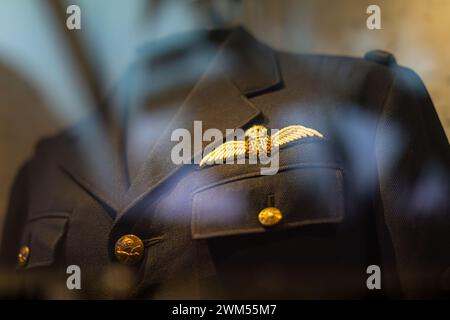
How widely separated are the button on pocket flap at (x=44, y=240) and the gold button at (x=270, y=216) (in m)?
0.34

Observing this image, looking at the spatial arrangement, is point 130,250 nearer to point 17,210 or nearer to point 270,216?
point 270,216

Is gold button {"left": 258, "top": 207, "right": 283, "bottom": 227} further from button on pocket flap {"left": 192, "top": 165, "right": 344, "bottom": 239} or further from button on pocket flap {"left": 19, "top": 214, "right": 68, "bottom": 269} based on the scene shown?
button on pocket flap {"left": 19, "top": 214, "right": 68, "bottom": 269}

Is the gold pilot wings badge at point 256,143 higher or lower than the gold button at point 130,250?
higher

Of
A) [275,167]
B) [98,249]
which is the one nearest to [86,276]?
[98,249]

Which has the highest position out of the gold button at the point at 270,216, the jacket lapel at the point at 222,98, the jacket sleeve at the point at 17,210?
the jacket lapel at the point at 222,98

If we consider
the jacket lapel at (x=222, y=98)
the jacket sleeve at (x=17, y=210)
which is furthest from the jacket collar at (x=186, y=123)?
the jacket sleeve at (x=17, y=210)

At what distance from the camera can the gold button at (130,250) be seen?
81cm

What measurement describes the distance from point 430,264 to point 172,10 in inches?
24.8

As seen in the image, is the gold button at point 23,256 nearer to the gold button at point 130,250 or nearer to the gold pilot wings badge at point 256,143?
the gold button at point 130,250

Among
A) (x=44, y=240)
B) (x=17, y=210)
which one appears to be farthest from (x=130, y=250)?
(x=17, y=210)

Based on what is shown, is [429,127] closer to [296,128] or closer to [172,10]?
[296,128]

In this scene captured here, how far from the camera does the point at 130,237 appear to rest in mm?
813

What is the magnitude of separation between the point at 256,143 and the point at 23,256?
0.44m

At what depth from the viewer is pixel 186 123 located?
0.88 m
